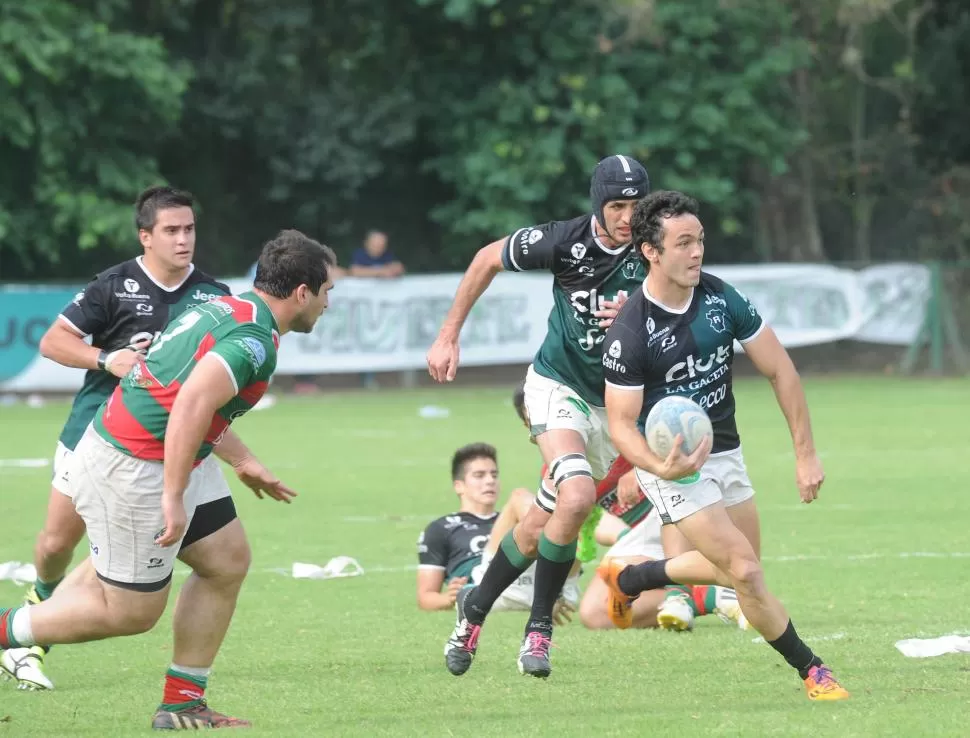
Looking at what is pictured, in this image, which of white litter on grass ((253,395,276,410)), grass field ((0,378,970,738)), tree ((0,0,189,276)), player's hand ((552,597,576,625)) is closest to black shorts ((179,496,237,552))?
grass field ((0,378,970,738))

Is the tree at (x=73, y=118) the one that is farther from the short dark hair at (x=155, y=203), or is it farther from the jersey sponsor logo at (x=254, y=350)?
the jersey sponsor logo at (x=254, y=350)

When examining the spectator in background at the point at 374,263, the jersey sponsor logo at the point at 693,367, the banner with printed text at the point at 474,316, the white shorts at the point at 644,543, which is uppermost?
the jersey sponsor logo at the point at 693,367

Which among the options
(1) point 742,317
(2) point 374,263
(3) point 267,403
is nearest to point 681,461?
(1) point 742,317

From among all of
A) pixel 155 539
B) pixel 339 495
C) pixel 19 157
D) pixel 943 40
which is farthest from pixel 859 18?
pixel 155 539

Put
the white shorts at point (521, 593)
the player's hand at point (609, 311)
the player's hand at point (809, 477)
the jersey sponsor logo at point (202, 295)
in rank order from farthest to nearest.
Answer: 1. the white shorts at point (521, 593)
2. the jersey sponsor logo at point (202, 295)
3. the player's hand at point (609, 311)
4. the player's hand at point (809, 477)

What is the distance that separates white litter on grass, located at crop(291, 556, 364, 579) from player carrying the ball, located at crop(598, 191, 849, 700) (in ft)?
12.5

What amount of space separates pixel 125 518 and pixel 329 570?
4266mm

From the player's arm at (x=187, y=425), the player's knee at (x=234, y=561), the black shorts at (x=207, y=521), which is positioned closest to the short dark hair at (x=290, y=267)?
Answer: the player's arm at (x=187, y=425)

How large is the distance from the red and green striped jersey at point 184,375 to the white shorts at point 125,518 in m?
0.07

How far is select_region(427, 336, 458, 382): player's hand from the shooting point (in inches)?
316

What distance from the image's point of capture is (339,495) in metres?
14.4

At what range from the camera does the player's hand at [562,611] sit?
8.95m

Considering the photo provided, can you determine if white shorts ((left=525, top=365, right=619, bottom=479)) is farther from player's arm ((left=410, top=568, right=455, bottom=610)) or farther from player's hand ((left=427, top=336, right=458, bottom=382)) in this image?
player's arm ((left=410, top=568, right=455, bottom=610))

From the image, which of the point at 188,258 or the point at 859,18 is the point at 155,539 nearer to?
the point at 188,258
